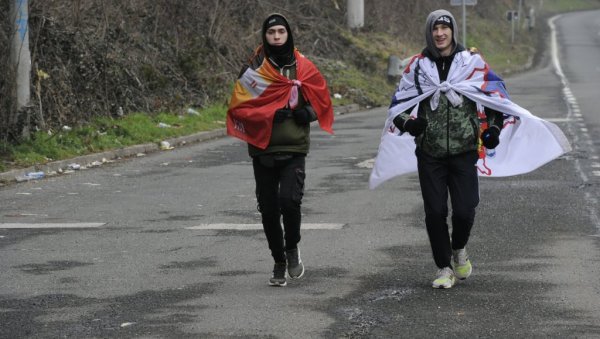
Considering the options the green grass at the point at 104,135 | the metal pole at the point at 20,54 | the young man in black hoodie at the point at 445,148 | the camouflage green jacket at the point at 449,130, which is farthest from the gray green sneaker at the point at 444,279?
the metal pole at the point at 20,54

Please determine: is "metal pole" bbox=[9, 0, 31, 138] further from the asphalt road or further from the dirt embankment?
the asphalt road

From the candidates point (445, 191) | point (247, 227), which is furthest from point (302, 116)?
point (247, 227)

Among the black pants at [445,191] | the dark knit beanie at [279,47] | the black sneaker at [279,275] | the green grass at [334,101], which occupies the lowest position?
the green grass at [334,101]

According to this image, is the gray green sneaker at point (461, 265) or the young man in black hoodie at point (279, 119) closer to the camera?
the young man in black hoodie at point (279, 119)

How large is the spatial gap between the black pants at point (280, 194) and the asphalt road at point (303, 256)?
0.36 m

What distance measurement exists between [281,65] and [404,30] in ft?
136

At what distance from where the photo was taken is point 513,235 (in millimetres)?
10727

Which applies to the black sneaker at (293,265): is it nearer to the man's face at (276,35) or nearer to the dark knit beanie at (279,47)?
the dark knit beanie at (279,47)

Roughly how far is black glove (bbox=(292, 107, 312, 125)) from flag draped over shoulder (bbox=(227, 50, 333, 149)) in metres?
0.10

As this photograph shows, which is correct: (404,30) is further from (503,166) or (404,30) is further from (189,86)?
(503,166)

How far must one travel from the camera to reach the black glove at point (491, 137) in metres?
8.20

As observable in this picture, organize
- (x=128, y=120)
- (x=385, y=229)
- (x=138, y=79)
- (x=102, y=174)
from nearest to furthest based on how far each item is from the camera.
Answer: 1. (x=385, y=229)
2. (x=102, y=174)
3. (x=128, y=120)
4. (x=138, y=79)

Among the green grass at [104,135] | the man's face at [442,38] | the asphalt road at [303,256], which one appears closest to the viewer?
the asphalt road at [303,256]

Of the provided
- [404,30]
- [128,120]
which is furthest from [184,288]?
[404,30]
